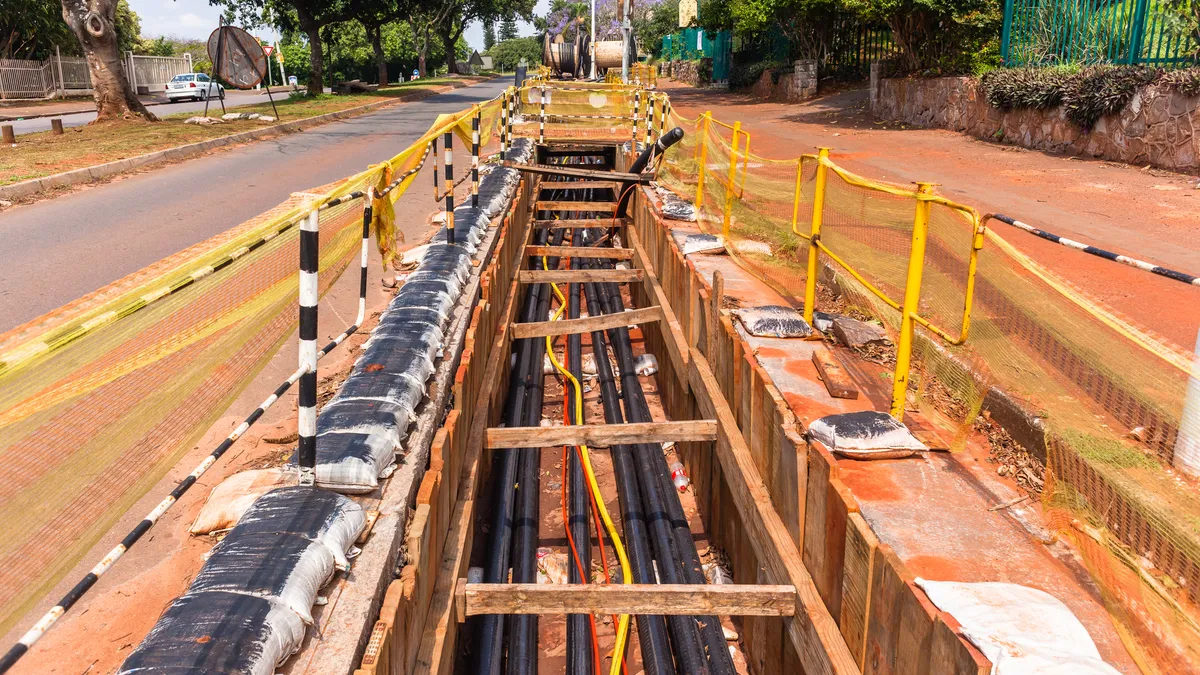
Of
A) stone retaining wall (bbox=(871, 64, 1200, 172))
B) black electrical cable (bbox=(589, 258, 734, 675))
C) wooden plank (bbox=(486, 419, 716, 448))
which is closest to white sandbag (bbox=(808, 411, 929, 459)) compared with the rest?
black electrical cable (bbox=(589, 258, 734, 675))

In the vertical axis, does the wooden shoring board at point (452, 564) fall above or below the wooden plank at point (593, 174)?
below

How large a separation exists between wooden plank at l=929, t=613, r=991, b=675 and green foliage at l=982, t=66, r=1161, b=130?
13205mm

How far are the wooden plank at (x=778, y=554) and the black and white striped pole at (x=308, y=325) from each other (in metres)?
2.36

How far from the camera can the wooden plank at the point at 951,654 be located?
2.62 metres

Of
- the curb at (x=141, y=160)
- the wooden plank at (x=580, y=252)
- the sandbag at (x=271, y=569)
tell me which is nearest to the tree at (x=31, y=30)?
the curb at (x=141, y=160)

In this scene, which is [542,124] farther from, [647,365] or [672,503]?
[672,503]

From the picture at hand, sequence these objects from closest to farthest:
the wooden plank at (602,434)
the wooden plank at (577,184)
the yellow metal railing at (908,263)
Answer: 1. the yellow metal railing at (908,263)
2. the wooden plank at (602,434)
3. the wooden plank at (577,184)

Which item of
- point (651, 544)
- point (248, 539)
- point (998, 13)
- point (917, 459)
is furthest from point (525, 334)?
point (998, 13)

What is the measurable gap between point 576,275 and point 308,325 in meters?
7.40

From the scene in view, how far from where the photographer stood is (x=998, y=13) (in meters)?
19.9

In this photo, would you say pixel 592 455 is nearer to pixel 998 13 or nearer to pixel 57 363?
A: pixel 57 363

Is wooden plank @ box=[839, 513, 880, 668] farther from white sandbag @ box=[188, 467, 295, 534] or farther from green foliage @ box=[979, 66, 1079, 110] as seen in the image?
green foliage @ box=[979, 66, 1079, 110]

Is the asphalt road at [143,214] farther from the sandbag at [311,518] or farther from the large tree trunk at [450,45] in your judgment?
the large tree trunk at [450,45]

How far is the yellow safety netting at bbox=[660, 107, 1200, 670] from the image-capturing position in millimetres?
3221
